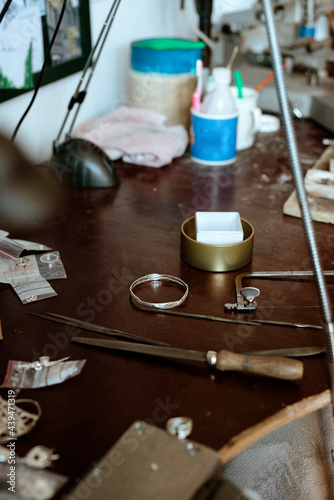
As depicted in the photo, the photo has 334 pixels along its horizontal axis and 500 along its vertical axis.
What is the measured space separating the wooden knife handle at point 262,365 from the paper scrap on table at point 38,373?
0.65ft

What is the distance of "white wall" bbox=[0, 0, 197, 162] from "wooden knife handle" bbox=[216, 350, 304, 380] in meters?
0.89

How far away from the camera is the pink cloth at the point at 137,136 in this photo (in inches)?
56.1

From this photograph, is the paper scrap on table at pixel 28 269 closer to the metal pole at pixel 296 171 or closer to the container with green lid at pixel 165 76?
the metal pole at pixel 296 171

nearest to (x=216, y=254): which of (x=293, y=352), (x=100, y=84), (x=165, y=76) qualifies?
(x=293, y=352)

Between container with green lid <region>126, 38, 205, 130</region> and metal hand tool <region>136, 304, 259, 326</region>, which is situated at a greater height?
container with green lid <region>126, 38, 205, 130</region>

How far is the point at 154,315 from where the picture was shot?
2.81 feet

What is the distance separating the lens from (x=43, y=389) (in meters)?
0.71

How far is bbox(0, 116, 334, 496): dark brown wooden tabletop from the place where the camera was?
0.67 m

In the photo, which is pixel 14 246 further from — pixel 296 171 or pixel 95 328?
pixel 296 171

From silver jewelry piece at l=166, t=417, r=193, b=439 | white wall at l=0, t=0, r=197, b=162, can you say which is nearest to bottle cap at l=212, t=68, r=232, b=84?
white wall at l=0, t=0, r=197, b=162

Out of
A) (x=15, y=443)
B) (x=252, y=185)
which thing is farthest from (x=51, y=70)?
(x=15, y=443)

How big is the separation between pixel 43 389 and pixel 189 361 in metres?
0.20

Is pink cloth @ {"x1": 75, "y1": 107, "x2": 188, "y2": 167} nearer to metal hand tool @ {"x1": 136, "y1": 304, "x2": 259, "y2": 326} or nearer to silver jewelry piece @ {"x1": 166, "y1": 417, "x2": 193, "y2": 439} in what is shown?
metal hand tool @ {"x1": 136, "y1": 304, "x2": 259, "y2": 326}

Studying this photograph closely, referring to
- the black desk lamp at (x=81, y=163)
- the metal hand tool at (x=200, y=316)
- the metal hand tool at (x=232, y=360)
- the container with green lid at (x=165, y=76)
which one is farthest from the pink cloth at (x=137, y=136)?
the metal hand tool at (x=232, y=360)
